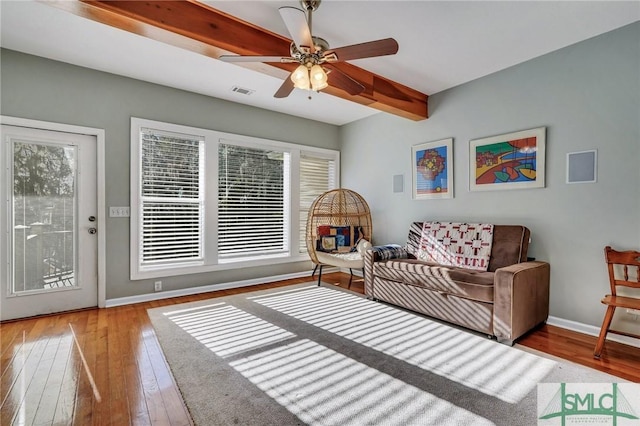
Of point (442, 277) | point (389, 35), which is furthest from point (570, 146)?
point (389, 35)

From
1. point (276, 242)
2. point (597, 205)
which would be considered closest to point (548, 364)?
point (597, 205)

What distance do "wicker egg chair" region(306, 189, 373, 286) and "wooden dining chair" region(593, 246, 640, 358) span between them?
243 cm

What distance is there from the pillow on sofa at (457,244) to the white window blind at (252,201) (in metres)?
2.23

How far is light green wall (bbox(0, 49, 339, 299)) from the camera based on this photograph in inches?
122

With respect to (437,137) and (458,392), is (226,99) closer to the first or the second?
(437,137)

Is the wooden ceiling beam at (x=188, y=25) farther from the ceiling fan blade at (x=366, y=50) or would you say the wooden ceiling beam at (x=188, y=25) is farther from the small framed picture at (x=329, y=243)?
the small framed picture at (x=329, y=243)

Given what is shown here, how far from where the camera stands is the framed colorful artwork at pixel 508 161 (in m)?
3.12

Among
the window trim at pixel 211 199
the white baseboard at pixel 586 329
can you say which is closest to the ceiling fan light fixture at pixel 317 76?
the window trim at pixel 211 199

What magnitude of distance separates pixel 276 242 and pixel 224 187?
1196 millimetres

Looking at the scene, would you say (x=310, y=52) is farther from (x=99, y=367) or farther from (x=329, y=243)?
(x=329, y=243)

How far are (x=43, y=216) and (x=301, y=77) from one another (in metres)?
3.07

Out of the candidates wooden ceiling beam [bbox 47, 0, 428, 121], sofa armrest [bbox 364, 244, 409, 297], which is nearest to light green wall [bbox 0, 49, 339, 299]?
wooden ceiling beam [bbox 47, 0, 428, 121]

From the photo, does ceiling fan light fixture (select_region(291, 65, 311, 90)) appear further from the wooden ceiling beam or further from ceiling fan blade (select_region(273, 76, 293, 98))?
the wooden ceiling beam

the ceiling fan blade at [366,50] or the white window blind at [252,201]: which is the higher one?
the ceiling fan blade at [366,50]
